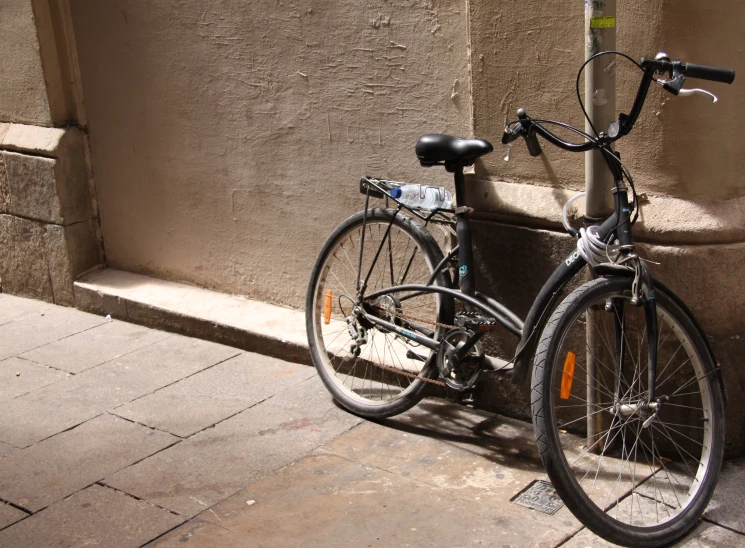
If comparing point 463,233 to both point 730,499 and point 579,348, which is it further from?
point 730,499

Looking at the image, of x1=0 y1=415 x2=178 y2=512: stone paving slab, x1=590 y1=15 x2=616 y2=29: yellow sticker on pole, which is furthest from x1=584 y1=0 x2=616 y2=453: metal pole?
x1=0 y1=415 x2=178 y2=512: stone paving slab

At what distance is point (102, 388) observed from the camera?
4852mm

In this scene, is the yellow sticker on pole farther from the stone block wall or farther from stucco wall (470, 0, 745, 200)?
the stone block wall

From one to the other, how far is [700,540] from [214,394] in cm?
241

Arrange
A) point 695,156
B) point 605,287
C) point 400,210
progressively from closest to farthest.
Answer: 1. point 605,287
2. point 695,156
3. point 400,210

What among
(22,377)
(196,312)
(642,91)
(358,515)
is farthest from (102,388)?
(642,91)

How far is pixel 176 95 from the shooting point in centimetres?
550

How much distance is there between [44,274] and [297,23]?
2628 mm

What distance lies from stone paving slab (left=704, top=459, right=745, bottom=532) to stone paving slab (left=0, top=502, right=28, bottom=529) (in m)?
2.54

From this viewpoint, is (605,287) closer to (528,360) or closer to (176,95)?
(528,360)

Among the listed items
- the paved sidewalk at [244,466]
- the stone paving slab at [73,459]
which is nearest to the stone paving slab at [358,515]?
the paved sidewalk at [244,466]

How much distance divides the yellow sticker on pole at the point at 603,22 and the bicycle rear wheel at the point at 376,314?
1182mm

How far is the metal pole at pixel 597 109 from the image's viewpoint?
3342mm

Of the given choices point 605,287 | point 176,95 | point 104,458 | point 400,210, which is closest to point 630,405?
point 605,287
